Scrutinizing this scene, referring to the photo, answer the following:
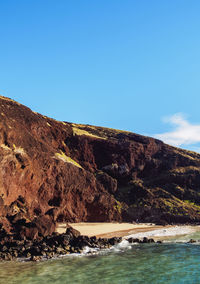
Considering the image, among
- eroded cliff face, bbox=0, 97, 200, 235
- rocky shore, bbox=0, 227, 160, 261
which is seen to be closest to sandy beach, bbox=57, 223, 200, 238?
eroded cliff face, bbox=0, 97, 200, 235

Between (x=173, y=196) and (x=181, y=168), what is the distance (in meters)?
17.6

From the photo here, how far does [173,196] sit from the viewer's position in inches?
3388

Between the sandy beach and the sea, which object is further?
the sandy beach

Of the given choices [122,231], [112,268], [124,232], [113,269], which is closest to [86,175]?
[122,231]

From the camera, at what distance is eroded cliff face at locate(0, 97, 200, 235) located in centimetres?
5209

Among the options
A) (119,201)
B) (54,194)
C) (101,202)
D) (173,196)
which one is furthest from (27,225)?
(173,196)

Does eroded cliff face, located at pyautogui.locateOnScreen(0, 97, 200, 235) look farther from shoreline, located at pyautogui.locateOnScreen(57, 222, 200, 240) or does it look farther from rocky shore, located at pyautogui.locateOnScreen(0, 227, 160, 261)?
shoreline, located at pyautogui.locateOnScreen(57, 222, 200, 240)

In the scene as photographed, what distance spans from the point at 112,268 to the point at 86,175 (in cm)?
4957

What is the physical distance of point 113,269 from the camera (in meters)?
25.1

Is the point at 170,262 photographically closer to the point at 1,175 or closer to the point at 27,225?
the point at 27,225

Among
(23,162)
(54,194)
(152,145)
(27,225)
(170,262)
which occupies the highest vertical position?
(152,145)

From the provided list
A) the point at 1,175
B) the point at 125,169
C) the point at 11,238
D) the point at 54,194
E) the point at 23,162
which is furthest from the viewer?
the point at 125,169

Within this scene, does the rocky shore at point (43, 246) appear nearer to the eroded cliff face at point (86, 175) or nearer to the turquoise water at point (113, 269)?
the turquoise water at point (113, 269)

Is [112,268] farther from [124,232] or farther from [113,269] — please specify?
[124,232]
